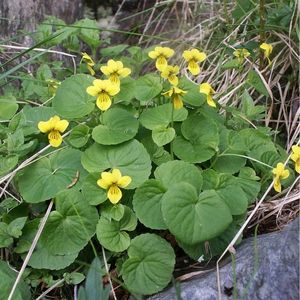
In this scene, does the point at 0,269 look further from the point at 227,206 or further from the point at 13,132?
the point at 227,206

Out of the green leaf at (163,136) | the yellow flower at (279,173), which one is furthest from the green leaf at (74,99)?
the yellow flower at (279,173)

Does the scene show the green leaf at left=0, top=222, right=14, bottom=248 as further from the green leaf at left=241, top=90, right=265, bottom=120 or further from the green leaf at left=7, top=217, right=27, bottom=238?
the green leaf at left=241, top=90, right=265, bottom=120

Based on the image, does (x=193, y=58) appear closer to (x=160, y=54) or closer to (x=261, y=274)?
(x=160, y=54)

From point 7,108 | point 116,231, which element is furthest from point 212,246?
point 7,108

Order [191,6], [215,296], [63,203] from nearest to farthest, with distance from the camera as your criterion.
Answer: [215,296], [63,203], [191,6]

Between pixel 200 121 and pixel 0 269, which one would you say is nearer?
pixel 0 269

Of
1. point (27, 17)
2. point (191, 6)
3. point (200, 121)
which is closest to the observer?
point (200, 121)

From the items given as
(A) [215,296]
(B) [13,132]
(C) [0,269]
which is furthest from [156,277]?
(B) [13,132]
